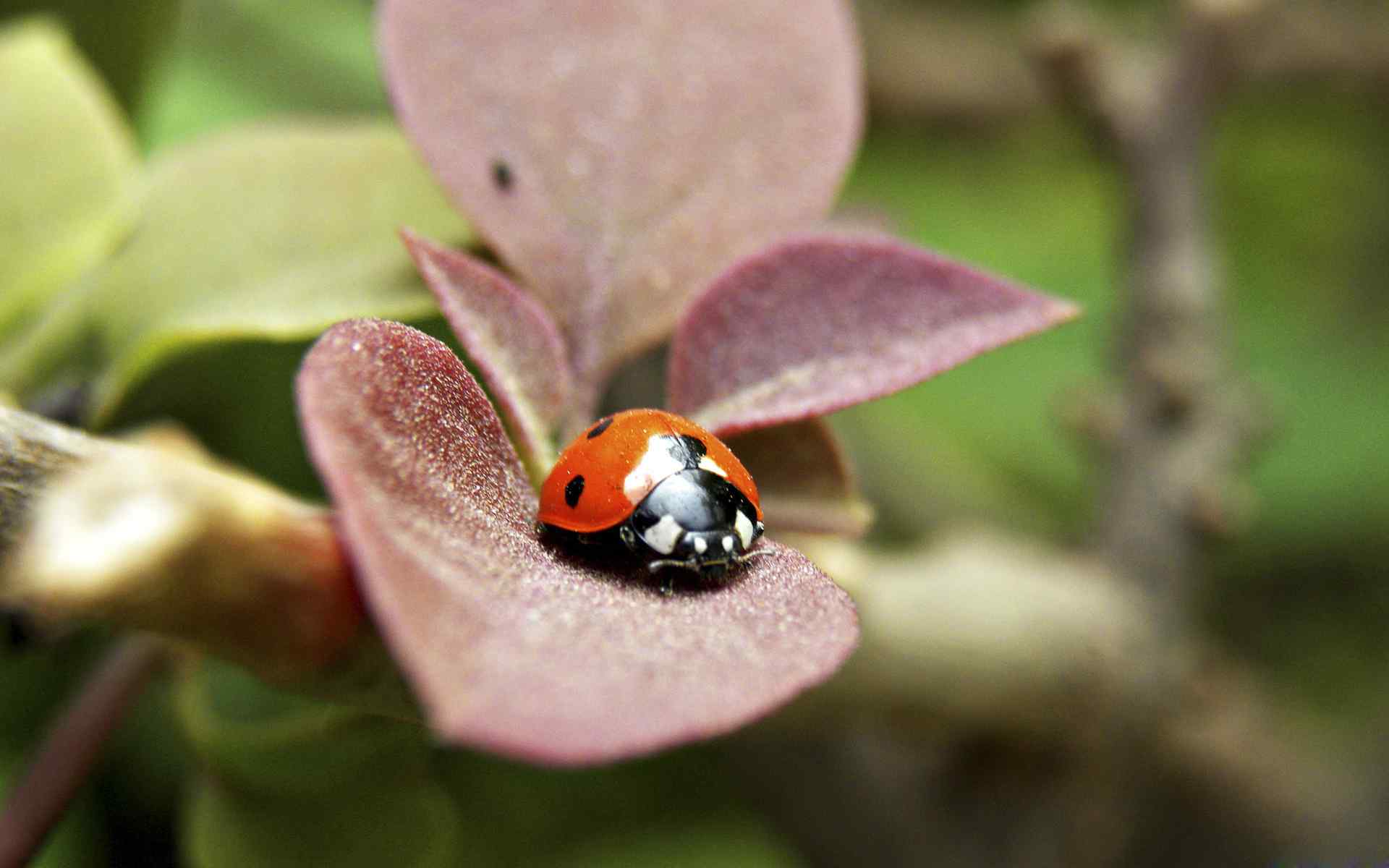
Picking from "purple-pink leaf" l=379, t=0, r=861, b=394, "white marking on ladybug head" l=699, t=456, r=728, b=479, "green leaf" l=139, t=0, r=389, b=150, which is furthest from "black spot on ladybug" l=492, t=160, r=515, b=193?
"green leaf" l=139, t=0, r=389, b=150

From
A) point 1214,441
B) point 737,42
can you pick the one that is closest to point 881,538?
point 1214,441

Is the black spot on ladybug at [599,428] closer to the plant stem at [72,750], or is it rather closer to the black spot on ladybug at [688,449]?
the black spot on ladybug at [688,449]

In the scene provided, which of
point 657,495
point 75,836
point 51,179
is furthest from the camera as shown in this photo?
point 75,836

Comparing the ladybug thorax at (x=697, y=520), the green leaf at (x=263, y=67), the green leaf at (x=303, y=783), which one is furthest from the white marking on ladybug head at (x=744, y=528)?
the green leaf at (x=263, y=67)

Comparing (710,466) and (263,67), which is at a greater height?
(263,67)

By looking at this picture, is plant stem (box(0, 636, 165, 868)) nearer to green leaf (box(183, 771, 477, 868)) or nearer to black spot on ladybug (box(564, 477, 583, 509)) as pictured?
green leaf (box(183, 771, 477, 868))

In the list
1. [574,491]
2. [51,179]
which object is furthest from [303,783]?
[51,179]

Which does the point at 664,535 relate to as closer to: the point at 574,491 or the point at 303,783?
the point at 574,491

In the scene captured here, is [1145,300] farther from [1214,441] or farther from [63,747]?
[63,747]
